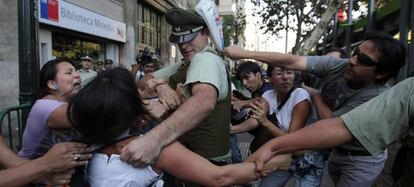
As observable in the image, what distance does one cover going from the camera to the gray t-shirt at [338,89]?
2555 millimetres

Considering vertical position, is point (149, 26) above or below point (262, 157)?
above

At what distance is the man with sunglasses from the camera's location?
2.41 m

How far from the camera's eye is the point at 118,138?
1634 millimetres

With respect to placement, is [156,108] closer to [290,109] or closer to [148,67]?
[290,109]

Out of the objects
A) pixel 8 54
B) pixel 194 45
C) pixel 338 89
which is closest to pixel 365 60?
pixel 338 89

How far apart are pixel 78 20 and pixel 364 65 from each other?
928 cm

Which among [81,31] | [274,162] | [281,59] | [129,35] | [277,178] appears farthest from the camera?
[129,35]

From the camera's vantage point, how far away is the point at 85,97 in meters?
1.58

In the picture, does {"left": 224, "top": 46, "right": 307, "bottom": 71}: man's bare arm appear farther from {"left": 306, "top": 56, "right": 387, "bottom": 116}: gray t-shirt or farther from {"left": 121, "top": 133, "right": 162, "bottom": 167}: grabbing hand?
{"left": 121, "top": 133, "right": 162, "bottom": 167}: grabbing hand

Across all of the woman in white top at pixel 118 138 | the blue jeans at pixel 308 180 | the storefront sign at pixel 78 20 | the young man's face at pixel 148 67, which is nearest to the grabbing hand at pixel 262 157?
the woman in white top at pixel 118 138

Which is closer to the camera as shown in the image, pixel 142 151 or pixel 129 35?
pixel 142 151

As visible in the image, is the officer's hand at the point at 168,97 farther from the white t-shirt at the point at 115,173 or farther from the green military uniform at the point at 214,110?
the white t-shirt at the point at 115,173

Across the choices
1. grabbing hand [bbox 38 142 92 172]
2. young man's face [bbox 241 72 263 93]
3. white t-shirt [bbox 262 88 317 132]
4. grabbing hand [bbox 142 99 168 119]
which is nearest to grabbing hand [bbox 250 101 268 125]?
white t-shirt [bbox 262 88 317 132]

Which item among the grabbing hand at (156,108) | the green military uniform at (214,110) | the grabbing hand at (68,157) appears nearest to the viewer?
the grabbing hand at (68,157)
